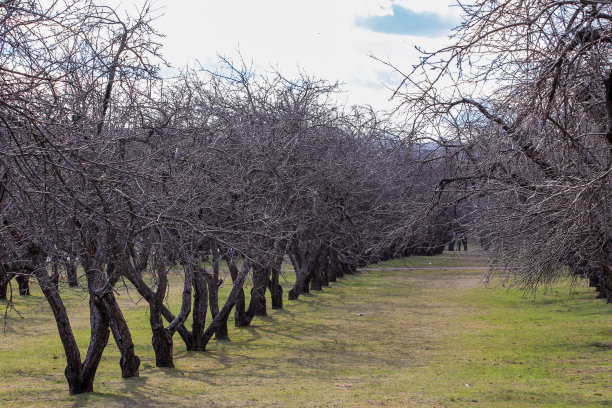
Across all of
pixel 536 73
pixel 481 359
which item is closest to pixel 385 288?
pixel 481 359

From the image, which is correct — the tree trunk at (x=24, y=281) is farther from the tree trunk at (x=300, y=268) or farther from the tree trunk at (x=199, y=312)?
the tree trunk at (x=300, y=268)

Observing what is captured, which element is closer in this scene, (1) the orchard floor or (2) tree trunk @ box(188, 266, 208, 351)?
(1) the orchard floor

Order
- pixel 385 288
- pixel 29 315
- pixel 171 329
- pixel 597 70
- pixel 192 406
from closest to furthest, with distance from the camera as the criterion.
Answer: pixel 597 70, pixel 192 406, pixel 171 329, pixel 29 315, pixel 385 288

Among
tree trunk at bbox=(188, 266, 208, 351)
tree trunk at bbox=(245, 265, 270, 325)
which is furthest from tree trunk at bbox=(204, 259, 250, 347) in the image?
tree trunk at bbox=(245, 265, 270, 325)

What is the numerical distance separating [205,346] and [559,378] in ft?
26.1

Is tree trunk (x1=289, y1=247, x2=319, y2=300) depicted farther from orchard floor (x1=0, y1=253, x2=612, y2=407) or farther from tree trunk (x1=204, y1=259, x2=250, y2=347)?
tree trunk (x1=204, y1=259, x2=250, y2=347)

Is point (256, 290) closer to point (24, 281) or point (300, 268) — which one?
point (24, 281)

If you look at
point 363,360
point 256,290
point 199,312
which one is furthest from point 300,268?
point 363,360

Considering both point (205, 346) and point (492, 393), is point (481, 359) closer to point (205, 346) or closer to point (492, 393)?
point (492, 393)

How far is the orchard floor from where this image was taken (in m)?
10.8

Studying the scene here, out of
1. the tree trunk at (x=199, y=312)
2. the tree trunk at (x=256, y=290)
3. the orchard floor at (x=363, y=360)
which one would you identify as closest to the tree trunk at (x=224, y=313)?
the tree trunk at (x=199, y=312)

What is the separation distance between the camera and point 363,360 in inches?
599

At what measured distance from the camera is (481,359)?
48.4ft

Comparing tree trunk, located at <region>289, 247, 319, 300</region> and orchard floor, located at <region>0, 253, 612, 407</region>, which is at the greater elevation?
tree trunk, located at <region>289, 247, 319, 300</region>
